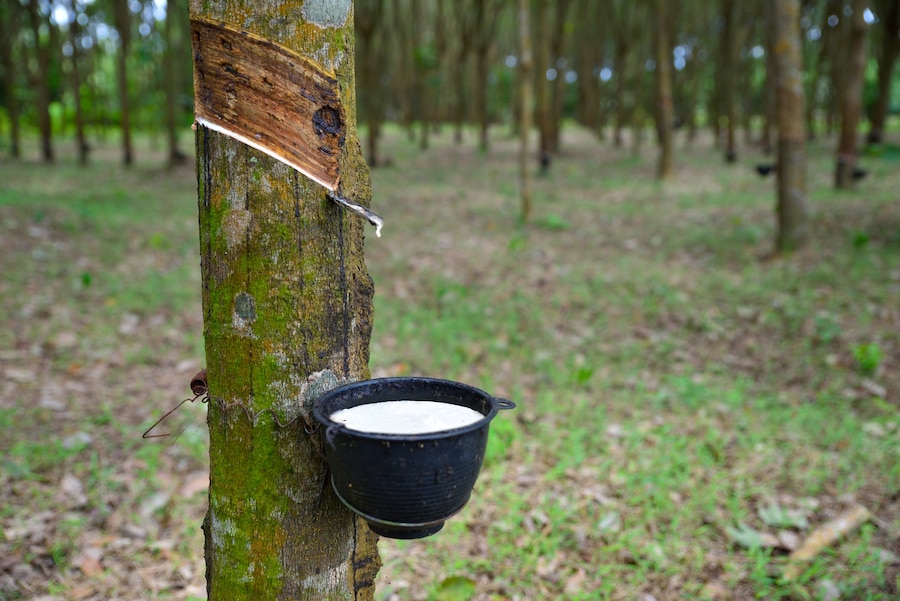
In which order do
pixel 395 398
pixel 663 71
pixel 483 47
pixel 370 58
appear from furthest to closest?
pixel 483 47, pixel 370 58, pixel 663 71, pixel 395 398

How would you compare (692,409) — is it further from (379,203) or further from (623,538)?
(379,203)

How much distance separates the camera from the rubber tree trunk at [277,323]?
135 centimetres

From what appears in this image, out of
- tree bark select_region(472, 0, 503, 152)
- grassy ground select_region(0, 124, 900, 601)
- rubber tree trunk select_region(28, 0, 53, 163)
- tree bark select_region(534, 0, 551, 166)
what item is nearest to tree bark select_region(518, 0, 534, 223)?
grassy ground select_region(0, 124, 900, 601)

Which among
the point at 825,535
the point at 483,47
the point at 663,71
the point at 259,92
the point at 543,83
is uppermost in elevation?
the point at 483,47

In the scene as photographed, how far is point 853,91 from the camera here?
8867 mm

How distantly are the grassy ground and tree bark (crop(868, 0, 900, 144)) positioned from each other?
17.5 feet

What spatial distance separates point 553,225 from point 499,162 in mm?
7232

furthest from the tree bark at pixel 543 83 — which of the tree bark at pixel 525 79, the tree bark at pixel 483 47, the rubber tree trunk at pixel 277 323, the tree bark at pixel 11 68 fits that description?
the rubber tree trunk at pixel 277 323

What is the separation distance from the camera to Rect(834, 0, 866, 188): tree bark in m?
8.71

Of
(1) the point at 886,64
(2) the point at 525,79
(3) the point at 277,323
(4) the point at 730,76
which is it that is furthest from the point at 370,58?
(3) the point at 277,323

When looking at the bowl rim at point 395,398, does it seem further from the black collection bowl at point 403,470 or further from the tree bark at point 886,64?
the tree bark at point 886,64

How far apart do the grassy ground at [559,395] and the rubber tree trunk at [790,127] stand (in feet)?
1.08

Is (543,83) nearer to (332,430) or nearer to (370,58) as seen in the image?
(370,58)

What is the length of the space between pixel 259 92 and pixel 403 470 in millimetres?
791
